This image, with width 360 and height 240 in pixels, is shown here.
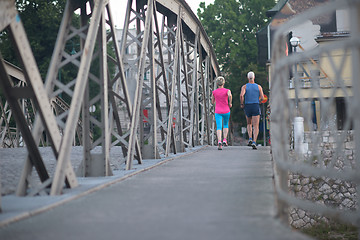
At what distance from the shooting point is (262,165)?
952 centimetres

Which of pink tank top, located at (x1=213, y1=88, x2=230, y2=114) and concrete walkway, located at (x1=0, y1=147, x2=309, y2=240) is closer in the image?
concrete walkway, located at (x1=0, y1=147, x2=309, y2=240)

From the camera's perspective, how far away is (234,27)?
185ft

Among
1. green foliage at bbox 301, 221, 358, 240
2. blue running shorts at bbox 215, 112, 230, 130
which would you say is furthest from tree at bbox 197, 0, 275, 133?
blue running shorts at bbox 215, 112, 230, 130

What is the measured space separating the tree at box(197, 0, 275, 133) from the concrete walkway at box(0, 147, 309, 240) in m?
48.3

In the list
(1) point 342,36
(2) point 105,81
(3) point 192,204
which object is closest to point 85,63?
(2) point 105,81

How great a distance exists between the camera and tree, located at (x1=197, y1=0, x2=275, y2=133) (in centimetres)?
Result: 5591

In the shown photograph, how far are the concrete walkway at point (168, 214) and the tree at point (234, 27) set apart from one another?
48255 millimetres

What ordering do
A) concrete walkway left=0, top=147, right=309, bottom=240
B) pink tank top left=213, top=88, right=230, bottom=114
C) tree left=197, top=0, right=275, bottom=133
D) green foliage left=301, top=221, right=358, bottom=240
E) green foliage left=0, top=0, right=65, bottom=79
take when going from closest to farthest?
1. concrete walkway left=0, top=147, right=309, bottom=240
2. pink tank top left=213, top=88, right=230, bottom=114
3. green foliage left=301, top=221, right=358, bottom=240
4. green foliage left=0, top=0, right=65, bottom=79
5. tree left=197, top=0, right=275, bottom=133

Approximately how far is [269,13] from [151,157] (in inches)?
1700

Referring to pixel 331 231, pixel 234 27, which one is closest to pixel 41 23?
pixel 234 27

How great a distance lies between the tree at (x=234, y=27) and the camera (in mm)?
55906

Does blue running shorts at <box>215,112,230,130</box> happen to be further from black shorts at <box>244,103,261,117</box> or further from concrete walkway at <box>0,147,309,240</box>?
concrete walkway at <box>0,147,309,240</box>

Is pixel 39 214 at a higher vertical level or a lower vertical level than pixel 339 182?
higher

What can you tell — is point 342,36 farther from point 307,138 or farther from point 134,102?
point 134,102
